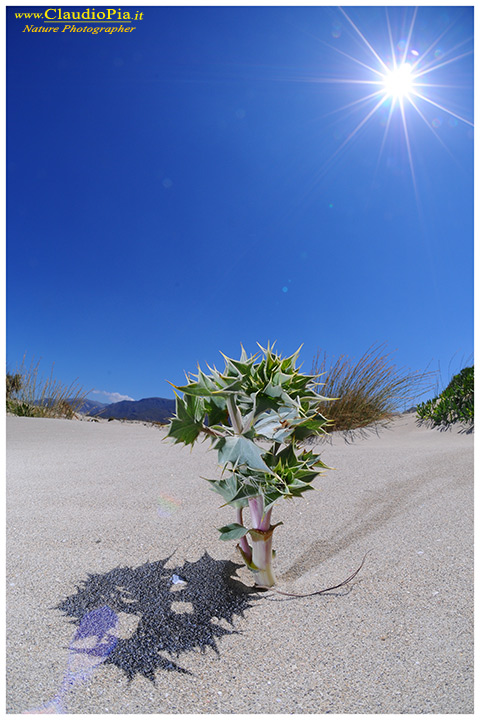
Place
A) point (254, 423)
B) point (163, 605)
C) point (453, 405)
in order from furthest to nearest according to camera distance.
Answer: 1. point (453, 405)
2. point (163, 605)
3. point (254, 423)

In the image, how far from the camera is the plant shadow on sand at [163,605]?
44.6 inches

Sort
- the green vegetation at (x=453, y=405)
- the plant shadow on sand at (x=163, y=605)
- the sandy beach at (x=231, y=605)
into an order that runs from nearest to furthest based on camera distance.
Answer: the sandy beach at (x=231, y=605) → the plant shadow on sand at (x=163, y=605) → the green vegetation at (x=453, y=405)

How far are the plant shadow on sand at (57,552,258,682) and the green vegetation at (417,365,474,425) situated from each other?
5261 millimetres

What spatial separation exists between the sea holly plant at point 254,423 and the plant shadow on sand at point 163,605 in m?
0.28

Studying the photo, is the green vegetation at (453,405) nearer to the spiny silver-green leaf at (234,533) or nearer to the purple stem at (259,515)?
the purple stem at (259,515)

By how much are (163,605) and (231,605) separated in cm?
22

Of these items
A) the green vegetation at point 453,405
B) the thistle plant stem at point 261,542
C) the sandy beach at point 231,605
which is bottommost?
the sandy beach at point 231,605

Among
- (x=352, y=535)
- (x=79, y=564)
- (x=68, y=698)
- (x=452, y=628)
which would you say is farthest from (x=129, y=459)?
(x=452, y=628)

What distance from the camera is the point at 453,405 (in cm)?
596

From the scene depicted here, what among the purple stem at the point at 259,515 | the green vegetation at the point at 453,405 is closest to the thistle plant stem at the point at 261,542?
the purple stem at the point at 259,515

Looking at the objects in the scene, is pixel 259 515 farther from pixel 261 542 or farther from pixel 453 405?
pixel 453 405

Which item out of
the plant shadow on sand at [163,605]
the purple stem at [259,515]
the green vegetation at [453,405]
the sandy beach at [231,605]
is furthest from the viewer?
the green vegetation at [453,405]

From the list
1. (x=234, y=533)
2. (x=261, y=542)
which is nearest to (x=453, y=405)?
(x=261, y=542)

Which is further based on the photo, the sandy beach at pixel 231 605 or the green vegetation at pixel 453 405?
the green vegetation at pixel 453 405
